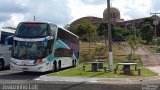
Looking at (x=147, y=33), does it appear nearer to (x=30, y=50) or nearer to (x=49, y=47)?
(x=49, y=47)

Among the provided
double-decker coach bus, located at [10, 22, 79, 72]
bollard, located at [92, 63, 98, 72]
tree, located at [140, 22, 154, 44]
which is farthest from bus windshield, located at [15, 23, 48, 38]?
tree, located at [140, 22, 154, 44]

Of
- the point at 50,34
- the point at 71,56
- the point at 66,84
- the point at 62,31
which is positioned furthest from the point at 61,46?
the point at 66,84

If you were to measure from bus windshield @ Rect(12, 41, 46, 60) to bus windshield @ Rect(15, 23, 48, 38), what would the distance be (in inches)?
21.1

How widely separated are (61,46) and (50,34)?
149 inches

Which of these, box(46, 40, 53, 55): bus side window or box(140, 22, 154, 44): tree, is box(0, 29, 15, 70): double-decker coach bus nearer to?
box(46, 40, 53, 55): bus side window

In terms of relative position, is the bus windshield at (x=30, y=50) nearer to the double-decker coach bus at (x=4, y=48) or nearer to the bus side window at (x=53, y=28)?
the bus side window at (x=53, y=28)

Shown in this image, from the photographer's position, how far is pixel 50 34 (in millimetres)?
28094

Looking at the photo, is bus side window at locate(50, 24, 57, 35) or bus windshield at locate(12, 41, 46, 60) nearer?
bus windshield at locate(12, 41, 46, 60)

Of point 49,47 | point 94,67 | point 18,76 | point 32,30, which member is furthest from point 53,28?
point 94,67

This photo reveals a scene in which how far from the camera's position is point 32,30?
1088 inches

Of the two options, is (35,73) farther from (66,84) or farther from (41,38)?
(66,84)

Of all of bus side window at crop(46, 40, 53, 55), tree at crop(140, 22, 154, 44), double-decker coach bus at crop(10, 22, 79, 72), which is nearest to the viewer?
double-decker coach bus at crop(10, 22, 79, 72)

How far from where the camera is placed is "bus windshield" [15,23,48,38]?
1081 inches

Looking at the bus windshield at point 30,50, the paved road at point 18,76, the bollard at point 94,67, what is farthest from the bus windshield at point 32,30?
the bollard at point 94,67
